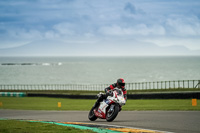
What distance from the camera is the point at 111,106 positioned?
13.0m

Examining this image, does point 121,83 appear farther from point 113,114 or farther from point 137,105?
point 137,105

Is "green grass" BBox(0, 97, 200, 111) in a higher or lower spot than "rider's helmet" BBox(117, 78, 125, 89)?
lower

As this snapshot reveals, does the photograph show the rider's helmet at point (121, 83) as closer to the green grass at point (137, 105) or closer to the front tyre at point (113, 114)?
the front tyre at point (113, 114)

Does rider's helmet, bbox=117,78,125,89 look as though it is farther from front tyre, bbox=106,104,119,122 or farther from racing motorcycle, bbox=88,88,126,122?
front tyre, bbox=106,104,119,122

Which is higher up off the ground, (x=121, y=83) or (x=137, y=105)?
(x=121, y=83)

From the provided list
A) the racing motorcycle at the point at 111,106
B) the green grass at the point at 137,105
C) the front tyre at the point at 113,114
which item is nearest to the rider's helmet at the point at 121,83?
the racing motorcycle at the point at 111,106

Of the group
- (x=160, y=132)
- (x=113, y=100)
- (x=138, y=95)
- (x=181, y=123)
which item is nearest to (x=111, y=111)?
(x=113, y=100)

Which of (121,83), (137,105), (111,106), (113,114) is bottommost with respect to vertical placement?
(137,105)

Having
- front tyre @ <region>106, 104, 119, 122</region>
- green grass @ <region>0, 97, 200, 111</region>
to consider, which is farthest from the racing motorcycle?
green grass @ <region>0, 97, 200, 111</region>

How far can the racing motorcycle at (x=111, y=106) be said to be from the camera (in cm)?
1275

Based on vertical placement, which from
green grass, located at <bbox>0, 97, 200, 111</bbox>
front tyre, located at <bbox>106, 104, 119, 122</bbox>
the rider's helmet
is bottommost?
green grass, located at <bbox>0, 97, 200, 111</bbox>

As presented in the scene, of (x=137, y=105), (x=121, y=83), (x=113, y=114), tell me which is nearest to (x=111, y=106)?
(x=113, y=114)

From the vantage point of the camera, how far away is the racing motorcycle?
12.8 meters

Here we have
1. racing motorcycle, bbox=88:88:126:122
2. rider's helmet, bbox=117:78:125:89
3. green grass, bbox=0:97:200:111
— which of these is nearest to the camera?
racing motorcycle, bbox=88:88:126:122
